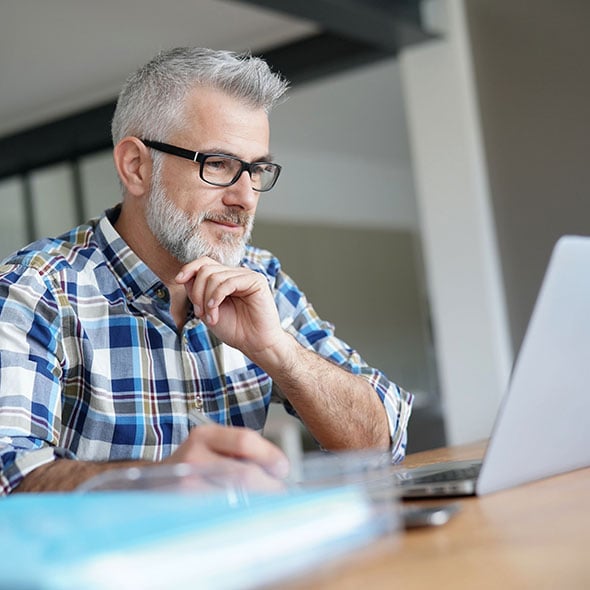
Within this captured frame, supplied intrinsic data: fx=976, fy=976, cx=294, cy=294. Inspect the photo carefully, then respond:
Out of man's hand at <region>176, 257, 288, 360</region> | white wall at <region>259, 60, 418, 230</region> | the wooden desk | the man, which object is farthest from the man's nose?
white wall at <region>259, 60, 418, 230</region>

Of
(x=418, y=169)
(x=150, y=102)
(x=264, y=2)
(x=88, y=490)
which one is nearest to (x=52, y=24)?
(x=264, y=2)

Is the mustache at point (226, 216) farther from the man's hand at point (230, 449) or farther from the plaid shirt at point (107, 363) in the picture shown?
the man's hand at point (230, 449)

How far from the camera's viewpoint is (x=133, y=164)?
187 cm

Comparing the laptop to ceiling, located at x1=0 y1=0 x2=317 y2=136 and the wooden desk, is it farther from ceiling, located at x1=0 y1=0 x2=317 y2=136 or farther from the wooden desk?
ceiling, located at x1=0 y1=0 x2=317 y2=136

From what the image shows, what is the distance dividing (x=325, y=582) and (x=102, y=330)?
1041 millimetres

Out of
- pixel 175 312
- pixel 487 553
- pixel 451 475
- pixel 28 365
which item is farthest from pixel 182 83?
pixel 487 553

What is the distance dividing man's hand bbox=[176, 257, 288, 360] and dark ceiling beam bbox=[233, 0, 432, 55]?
114 inches

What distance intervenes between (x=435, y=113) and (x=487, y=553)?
4320mm

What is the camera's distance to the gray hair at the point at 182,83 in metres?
1.79

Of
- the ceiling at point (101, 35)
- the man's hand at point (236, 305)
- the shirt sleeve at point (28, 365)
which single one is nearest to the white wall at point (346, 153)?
the ceiling at point (101, 35)

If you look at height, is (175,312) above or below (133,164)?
below

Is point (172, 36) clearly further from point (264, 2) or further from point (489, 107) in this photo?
point (489, 107)

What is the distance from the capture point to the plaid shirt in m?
1.39

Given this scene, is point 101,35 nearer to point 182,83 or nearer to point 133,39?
point 133,39
